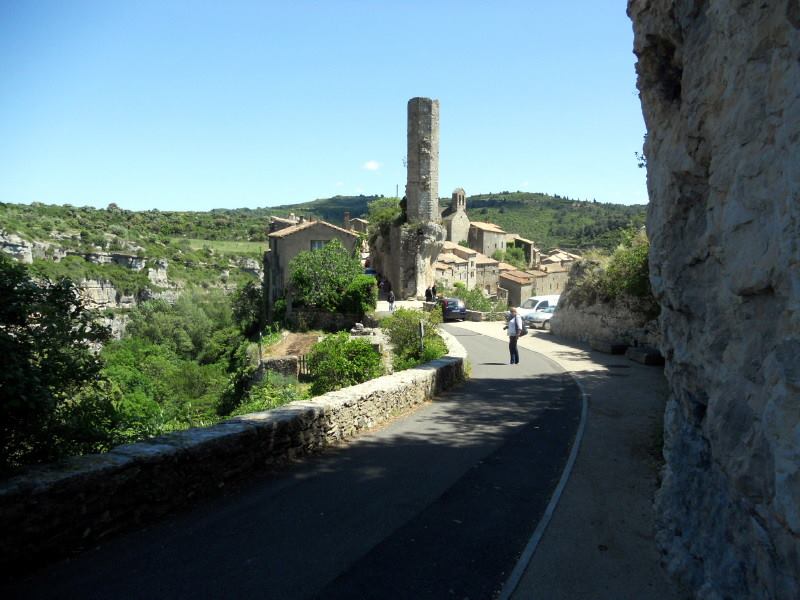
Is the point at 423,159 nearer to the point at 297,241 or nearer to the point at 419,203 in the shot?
the point at 419,203

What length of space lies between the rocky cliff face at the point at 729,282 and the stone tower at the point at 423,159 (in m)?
30.6

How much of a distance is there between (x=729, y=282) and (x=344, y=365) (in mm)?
8905

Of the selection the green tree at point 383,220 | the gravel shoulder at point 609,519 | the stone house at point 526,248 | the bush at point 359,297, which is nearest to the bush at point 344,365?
the gravel shoulder at point 609,519

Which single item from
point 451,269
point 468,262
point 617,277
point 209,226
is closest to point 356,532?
point 617,277

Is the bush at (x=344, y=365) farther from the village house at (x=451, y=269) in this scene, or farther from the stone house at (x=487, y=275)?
the stone house at (x=487, y=275)

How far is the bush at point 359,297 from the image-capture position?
28281 mm

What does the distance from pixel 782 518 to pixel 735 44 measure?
2.74m

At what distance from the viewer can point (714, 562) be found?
3664mm

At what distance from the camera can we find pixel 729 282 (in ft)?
11.4

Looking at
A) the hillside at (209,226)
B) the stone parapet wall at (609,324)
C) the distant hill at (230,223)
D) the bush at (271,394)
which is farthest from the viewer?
the distant hill at (230,223)

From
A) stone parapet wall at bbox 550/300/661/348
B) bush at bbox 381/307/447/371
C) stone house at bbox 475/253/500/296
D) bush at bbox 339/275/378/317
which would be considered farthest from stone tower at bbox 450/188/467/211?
bush at bbox 381/307/447/371

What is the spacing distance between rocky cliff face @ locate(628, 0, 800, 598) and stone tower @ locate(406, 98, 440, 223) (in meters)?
30.6

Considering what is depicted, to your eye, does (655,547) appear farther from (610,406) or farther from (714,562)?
(610,406)

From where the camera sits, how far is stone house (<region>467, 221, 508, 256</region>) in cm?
8594
